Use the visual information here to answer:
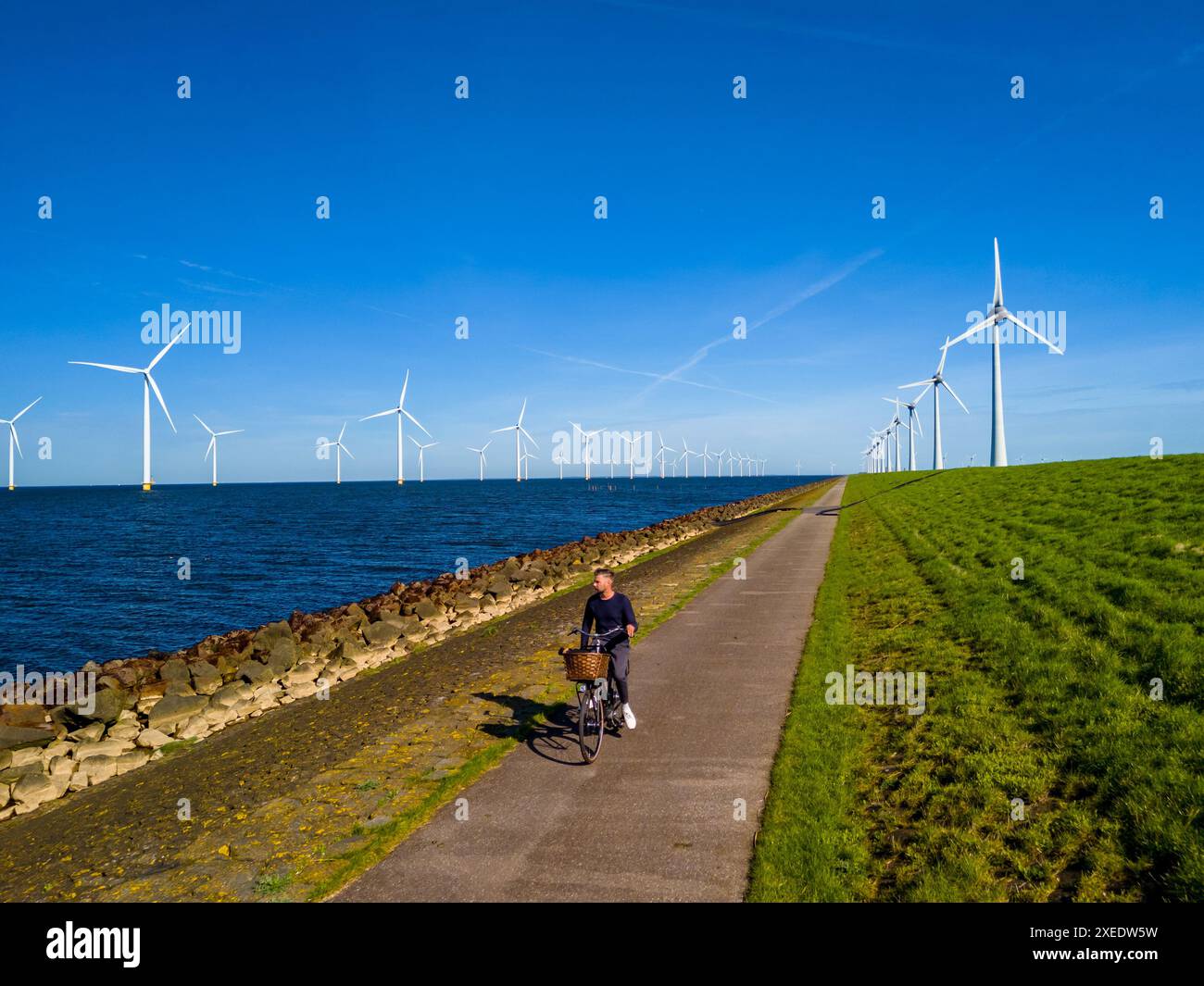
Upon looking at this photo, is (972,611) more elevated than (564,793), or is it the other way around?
(972,611)

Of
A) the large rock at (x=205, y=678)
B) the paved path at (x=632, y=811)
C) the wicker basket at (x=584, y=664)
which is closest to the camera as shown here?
the paved path at (x=632, y=811)

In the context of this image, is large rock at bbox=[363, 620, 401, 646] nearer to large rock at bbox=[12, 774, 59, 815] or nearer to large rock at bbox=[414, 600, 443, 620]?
large rock at bbox=[414, 600, 443, 620]

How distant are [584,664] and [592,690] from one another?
0.64 metres

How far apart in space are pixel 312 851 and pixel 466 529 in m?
66.0

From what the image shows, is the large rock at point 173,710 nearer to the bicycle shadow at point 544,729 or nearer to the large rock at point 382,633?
the large rock at point 382,633

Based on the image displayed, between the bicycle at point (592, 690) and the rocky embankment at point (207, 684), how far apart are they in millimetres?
8013

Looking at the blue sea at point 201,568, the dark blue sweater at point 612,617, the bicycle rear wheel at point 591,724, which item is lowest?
the blue sea at point 201,568

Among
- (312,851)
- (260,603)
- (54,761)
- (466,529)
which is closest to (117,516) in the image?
(466,529)

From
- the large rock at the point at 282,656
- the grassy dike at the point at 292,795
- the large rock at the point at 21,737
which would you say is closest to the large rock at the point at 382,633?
the large rock at the point at 282,656

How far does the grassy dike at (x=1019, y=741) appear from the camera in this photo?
6.38 m

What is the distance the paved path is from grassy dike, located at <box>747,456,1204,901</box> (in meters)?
0.45

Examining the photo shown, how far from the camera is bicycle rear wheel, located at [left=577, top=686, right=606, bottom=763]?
9555 millimetres
